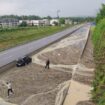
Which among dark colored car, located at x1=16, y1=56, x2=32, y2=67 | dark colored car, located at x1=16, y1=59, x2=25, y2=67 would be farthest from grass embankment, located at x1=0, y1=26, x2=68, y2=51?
dark colored car, located at x1=16, y1=59, x2=25, y2=67

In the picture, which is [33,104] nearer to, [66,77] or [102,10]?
[66,77]

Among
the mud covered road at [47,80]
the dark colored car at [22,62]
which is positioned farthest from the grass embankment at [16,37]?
the mud covered road at [47,80]

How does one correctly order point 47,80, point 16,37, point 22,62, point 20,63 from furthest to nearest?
1. point 16,37
2. point 22,62
3. point 20,63
4. point 47,80

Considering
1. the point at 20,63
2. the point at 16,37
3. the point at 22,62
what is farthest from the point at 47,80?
the point at 16,37

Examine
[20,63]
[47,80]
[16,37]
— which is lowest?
[16,37]

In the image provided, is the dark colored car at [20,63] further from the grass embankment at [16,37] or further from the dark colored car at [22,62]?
the grass embankment at [16,37]

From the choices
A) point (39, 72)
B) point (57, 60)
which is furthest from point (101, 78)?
point (57, 60)

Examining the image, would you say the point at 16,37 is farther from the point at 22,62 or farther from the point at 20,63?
the point at 20,63

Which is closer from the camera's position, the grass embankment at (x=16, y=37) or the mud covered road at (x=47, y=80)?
the mud covered road at (x=47, y=80)

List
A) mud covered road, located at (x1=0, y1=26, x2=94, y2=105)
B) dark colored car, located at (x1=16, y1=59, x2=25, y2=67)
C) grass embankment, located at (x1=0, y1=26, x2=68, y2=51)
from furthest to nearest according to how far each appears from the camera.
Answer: grass embankment, located at (x1=0, y1=26, x2=68, y2=51) < dark colored car, located at (x1=16, y1=59, x2=25, y2=67) < mud covered road, located at (x1=0, y1=26, x2=94, y2=105)

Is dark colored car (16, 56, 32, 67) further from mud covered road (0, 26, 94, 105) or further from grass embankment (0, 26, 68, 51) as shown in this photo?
grass embankment (0, 26, 68, 51)

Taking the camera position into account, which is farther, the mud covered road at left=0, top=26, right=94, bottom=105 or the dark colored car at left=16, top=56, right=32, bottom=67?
the dark colored car at left=16, top=56, right=32, bottom=67

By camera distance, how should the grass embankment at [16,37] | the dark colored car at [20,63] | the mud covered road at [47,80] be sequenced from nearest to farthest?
the mud covered road at [47,80] < the dark colored car at [20,63] < the grass embankment at [16,37]
